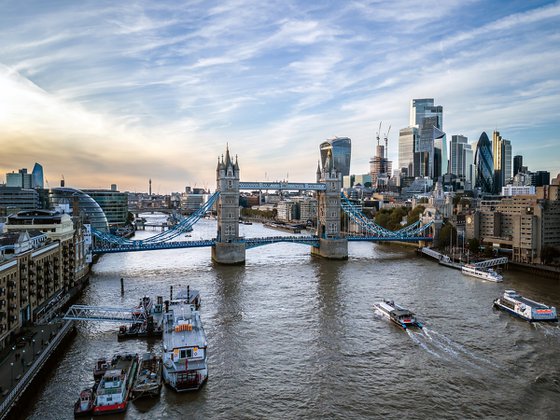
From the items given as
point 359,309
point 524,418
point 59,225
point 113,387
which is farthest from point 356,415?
point 59,225

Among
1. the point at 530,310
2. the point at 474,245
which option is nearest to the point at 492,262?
the point at 474,245

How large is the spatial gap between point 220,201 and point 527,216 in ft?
124

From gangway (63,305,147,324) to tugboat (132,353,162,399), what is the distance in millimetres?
6334

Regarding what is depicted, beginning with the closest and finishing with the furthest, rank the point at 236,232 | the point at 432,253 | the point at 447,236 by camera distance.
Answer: the point at 236,232
the point at 432,253
the point at 447,236

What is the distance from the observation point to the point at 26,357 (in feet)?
74.2

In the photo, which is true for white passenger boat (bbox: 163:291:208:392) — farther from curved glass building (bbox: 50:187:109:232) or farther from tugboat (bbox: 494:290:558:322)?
curved glass building (bbox: 50:187:109:232)

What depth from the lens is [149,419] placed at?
1888 centimetres

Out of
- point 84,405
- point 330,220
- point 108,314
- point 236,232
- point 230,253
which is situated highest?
point 330,220

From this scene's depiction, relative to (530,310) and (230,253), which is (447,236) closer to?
(230,253)

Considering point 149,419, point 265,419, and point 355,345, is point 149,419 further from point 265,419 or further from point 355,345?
point 355,345

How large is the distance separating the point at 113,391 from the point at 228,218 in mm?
37896

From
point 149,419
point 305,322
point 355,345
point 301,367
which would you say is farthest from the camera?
point 305,322

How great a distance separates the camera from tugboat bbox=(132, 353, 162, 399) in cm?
2041

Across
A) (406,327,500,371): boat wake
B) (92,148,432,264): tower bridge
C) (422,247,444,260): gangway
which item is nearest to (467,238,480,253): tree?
(422,247,444,260): gangway
